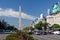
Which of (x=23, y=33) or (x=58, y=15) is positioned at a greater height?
(x=58, y=15)

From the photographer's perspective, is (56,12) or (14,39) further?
(56,12)

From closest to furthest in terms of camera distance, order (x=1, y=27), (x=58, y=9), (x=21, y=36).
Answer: (x=21, y=36)
(x=1, y=27)
(x=58, y=9)

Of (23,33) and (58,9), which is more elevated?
(58,9)

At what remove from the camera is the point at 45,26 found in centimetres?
15838

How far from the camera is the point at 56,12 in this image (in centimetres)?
18038

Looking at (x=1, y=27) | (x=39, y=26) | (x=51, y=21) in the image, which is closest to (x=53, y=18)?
(x=51, y=21)

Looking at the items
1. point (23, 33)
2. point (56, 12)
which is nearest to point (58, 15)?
point (56, 12)

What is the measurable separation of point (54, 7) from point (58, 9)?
10.8 ft

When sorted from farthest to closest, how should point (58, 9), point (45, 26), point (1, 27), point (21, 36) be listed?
point (58, 9), point (45, 26), point (1, 27), point (21, 36)

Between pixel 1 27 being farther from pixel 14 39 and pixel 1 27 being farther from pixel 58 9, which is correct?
pixel 14 39

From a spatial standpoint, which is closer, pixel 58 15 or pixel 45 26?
pixel 45 26

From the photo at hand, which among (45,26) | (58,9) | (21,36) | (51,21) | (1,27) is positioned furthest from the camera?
(51,21)

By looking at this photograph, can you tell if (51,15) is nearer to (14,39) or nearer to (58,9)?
(58,9)

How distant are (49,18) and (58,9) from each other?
51.8 ft
